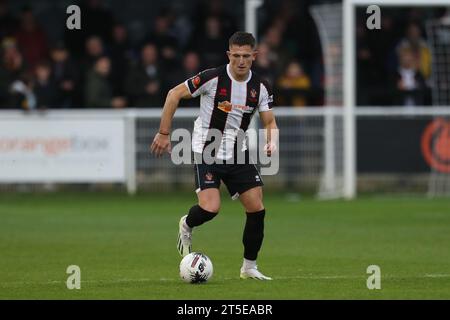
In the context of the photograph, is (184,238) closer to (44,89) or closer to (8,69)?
(44,89)

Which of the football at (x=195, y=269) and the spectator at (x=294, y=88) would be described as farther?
the spectator at (x=294, y=88)

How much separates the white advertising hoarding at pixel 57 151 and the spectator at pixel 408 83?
5.35 m

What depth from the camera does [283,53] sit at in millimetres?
24016

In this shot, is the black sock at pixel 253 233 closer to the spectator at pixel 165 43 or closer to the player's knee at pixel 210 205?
the player's knee at pixel 210 205

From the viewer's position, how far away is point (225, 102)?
1087 centimetres

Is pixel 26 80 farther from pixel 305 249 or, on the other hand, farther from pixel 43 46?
pixel 305 249

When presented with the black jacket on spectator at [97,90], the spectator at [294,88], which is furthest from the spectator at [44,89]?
the spectator at [294,88]

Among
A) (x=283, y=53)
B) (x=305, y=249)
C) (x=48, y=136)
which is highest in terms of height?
(x=283, y=53)

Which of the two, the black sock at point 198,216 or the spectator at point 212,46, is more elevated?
the spectator at point 212,46

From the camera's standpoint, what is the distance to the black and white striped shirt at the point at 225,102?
35.6ft

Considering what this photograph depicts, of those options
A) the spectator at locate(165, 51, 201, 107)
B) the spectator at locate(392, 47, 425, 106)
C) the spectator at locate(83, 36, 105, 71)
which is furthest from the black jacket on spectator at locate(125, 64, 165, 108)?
the spectator at locate(392, 47, 425, 106)

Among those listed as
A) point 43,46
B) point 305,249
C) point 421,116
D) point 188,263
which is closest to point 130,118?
point 43,46

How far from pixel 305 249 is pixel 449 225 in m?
3.45
